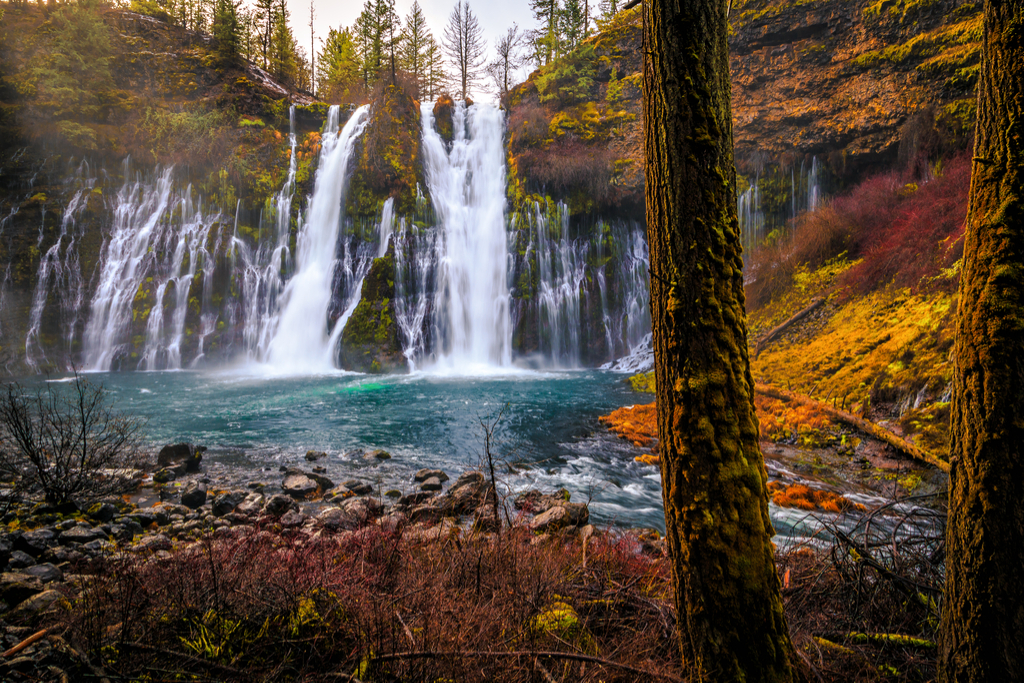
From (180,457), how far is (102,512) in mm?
2405

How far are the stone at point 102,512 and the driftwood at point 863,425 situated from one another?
29.3 ft

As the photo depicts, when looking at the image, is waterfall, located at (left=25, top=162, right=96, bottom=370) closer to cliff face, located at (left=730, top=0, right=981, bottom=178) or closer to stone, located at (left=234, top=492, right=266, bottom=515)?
stone, located at (left=234, top=492, right=266, bottom=515)

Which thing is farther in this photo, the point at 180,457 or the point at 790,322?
the point at 790,322

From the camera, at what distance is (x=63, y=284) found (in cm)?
2133

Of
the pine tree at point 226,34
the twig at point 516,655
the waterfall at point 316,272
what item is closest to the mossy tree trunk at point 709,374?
the twig at point 516,655

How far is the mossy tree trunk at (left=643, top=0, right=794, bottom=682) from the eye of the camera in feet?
5.27

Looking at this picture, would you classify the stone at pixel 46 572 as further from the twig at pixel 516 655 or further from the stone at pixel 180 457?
the stone at pixel 180 457

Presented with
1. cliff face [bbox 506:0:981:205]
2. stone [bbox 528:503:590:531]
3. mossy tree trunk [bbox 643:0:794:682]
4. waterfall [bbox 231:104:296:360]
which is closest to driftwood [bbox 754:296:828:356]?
cliff face [bbox 506:0:981:205]

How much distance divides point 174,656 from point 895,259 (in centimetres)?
1455

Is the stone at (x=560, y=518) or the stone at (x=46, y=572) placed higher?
the stone at (x=46, y=572)

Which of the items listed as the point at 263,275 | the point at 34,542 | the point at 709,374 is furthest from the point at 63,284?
the point at 709,374

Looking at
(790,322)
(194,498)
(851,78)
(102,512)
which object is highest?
(851,78)

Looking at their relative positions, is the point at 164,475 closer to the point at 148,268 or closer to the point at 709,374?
the point at 709,374

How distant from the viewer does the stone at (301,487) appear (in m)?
6.31
